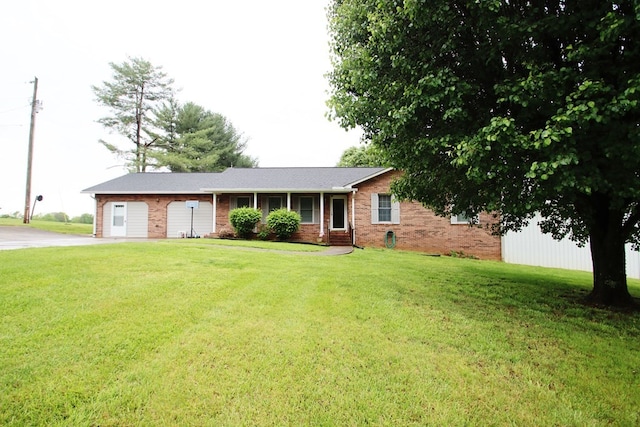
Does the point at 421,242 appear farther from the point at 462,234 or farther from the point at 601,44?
the point at 601,44

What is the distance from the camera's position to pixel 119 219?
17.7 metres

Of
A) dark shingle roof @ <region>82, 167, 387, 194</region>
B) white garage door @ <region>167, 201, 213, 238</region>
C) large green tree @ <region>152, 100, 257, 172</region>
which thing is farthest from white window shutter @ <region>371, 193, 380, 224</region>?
large green tree @ <region>152, 100, 257, 172</region>

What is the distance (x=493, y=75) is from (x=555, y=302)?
4336 millimetres

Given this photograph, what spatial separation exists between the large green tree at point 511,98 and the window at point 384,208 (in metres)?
8.92

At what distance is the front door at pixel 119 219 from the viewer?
57.8 feet

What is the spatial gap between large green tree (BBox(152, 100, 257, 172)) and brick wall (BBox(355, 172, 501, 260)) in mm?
17127

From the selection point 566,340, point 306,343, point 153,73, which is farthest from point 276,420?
point 153,73

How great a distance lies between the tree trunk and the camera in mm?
5500

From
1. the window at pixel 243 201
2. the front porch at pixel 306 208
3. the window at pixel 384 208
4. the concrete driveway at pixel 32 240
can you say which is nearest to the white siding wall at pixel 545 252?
the window at pixel 384 208

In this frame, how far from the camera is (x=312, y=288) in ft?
18.9

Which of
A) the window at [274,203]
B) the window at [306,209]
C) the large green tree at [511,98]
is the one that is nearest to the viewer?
the large green tree at [511,98]

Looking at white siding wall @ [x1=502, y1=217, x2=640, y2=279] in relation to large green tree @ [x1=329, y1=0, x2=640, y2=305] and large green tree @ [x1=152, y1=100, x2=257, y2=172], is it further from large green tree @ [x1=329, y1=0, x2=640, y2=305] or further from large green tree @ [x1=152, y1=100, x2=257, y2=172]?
large green tree @ [x1=152, y1=100, x2=257, y2=172]

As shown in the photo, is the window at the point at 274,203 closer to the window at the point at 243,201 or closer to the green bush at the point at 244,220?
the window at the point at 243,201

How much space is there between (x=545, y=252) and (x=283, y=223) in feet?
38.1
